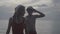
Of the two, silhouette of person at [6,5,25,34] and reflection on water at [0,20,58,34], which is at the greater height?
reflection on water at [0,20,58,34]

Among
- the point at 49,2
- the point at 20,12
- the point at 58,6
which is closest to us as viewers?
the point at 20,12

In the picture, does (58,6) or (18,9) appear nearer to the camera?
(18,9)

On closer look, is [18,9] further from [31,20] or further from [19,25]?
[31,20]

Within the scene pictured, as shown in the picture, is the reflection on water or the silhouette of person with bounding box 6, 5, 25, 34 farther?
the reflection on water

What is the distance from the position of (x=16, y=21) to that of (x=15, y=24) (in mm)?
57

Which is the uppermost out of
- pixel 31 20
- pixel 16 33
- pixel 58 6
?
pixel 58 6

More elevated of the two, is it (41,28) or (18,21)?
(41,28)

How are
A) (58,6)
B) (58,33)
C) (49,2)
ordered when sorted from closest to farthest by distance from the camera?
(58,33), (58,6), (49,2)

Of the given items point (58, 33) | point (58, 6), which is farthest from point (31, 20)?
point (58, 6)

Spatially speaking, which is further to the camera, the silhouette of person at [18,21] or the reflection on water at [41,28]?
the reflection on water at [41,28]

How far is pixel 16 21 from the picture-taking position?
13.3 ft

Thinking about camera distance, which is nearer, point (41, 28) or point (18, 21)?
point (18, 21)

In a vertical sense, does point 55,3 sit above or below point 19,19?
above

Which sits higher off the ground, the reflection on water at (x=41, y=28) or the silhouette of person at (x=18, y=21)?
the reflection on water at (x=41, y=28)
